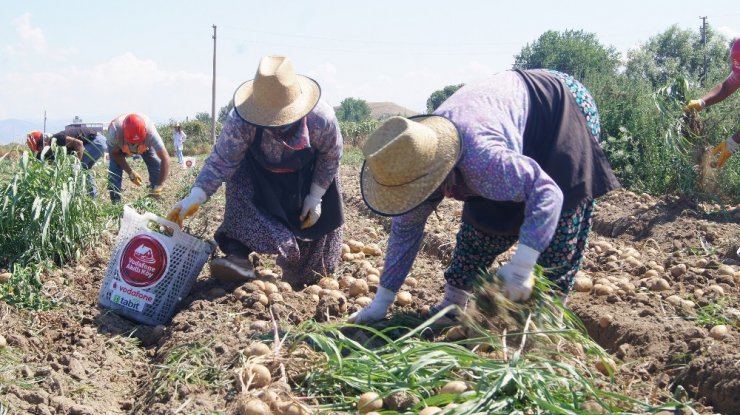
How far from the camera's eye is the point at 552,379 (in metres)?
1.86

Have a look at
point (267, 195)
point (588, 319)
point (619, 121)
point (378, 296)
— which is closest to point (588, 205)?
point (588, 319)

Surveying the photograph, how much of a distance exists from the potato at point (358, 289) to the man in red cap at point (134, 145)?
9.07 ft

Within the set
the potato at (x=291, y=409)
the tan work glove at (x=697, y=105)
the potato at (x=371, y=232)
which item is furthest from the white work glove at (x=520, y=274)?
the tan work glove at (x=697, y=105)

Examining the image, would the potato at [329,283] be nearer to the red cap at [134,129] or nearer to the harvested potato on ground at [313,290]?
the harvested potato on ground at [313,290]

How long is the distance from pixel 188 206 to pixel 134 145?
2.94 meters

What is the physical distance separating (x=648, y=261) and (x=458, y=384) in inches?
101

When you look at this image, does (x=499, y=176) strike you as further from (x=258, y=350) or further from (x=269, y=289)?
(x=269, y=289)

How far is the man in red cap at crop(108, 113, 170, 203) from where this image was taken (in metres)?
5.78

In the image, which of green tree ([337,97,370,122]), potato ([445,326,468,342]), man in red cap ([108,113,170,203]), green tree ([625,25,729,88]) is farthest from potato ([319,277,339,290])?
green tree ([337,97,370,122])

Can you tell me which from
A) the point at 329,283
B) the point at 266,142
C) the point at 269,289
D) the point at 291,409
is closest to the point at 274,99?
the point at 266,142

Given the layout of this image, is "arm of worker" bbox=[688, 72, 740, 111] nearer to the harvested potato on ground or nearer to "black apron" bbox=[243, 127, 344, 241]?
"black apron" bbox=[243, 127, 344, 241]

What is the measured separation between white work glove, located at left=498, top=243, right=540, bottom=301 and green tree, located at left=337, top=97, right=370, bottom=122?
6076 cm

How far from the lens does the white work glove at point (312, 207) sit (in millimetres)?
3506

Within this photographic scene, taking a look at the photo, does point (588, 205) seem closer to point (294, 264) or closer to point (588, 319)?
point (588, 319)
